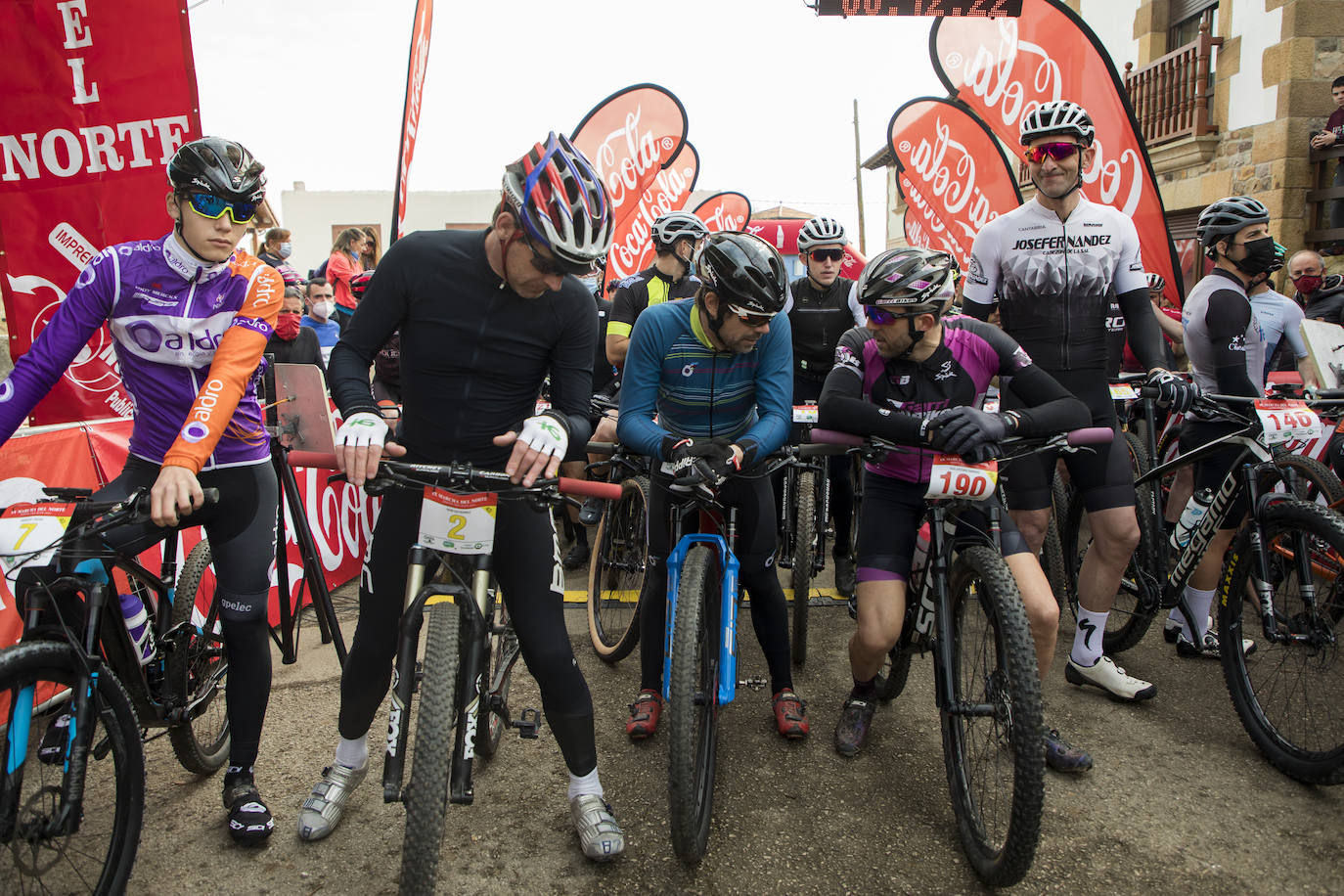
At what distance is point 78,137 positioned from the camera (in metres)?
4.37

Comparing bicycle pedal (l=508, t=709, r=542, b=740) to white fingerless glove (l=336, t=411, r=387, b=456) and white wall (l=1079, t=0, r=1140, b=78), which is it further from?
white wall (l=1079, t=0, r=1140, b=78)

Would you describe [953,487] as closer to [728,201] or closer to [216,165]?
[216,165]

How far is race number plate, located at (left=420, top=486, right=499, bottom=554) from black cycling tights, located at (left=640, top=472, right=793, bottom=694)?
2.87 ft

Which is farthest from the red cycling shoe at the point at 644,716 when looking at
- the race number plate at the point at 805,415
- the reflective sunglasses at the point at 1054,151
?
the reflective sunglasses at the point at 1054,151

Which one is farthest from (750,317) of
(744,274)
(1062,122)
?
(1062,122)

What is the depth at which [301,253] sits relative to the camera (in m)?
41.5

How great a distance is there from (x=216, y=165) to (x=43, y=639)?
60.8 inches

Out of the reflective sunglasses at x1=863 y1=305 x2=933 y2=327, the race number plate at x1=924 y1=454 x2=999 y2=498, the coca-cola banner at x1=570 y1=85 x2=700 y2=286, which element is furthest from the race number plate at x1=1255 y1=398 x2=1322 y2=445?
the coca-cola banner at x1=570 y1=85 x2=700 y2=286

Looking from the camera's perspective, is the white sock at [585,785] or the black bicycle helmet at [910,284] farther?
the black bicycle helmet at [910,284]

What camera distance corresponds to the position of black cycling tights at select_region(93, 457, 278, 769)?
2943mm

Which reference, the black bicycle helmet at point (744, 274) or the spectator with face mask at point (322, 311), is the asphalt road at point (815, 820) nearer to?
the black bicycle helmet at point (744, 274)

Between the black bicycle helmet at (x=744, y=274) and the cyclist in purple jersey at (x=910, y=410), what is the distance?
0.34 m

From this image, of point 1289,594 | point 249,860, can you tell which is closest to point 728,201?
point 1289,594

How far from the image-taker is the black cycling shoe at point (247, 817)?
2.83 metres
